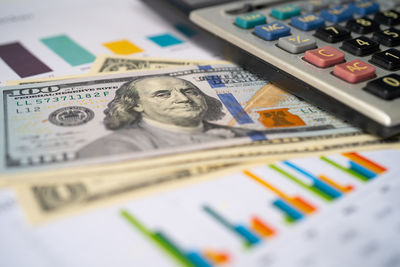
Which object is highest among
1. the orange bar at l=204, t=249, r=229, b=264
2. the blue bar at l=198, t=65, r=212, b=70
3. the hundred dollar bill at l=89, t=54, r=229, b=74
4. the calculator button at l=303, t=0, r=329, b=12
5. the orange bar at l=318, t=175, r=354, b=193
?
the calculator button at l=303, t=0, r=329, b=12

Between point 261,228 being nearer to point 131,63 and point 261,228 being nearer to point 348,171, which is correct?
point 348,171

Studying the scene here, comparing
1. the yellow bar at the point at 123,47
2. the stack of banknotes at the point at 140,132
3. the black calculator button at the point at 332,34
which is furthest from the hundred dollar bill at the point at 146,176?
the yellow bar at the point at 123,47

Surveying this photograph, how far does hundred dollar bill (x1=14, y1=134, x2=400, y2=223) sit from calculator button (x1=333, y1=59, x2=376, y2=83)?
48 millimetres

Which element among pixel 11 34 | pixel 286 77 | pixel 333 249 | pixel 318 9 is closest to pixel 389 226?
pixel 333 249

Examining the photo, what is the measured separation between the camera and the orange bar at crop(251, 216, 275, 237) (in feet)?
0.89

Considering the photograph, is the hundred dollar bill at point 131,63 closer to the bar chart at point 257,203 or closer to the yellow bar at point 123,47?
the yellow bar at point 123,47

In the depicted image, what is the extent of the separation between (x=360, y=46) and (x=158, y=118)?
0.20 meters

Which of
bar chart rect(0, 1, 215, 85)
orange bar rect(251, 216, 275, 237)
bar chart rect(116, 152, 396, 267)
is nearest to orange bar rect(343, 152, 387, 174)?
bar chart rect(116, 152, 396, 267)

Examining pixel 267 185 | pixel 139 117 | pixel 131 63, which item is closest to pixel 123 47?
pixel 131 63

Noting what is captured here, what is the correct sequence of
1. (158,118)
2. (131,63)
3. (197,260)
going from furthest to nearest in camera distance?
(131,63) < (158,118) < (197,260)

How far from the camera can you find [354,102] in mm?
342

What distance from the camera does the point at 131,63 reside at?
46 centimetres

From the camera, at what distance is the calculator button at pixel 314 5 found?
0.50 m

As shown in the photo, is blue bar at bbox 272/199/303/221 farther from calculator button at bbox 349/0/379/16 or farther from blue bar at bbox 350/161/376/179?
calculator button at bbox 349/0/379/16
